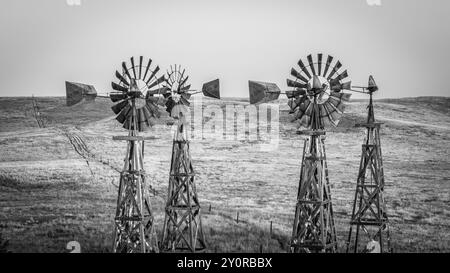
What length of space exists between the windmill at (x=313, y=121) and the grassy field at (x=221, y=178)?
4.36 meters

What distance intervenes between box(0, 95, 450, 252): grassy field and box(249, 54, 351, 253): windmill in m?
4.36

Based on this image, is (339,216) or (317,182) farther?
(339,216)

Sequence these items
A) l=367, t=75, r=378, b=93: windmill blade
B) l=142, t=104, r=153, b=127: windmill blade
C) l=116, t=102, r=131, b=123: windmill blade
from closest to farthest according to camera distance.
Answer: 1. l=116, t=102, r=131, b=123: windmill blade
2. l=142, t=104, r=153, b=127: windmill blade
3. l=367, t=75, r=378, b=93: windmill blade

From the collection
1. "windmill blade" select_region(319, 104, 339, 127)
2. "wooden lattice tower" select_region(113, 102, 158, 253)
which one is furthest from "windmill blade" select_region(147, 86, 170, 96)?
"windmill blade" select_region(319, 104, 339, 127)

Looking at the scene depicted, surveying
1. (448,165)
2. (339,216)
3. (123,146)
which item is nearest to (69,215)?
(123,146)

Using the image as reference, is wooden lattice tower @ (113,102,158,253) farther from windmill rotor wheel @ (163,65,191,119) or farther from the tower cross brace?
windmill rotor wheel @ (163,65,191,119)

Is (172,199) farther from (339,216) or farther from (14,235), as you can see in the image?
(339,216)

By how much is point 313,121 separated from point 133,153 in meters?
4.07

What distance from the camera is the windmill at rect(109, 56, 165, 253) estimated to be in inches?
634

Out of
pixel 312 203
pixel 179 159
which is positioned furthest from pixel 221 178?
pixel 312 203

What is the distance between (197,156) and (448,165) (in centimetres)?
847

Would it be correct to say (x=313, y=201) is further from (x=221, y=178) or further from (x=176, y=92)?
(x=221, y=178)

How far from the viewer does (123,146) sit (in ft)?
85.0
